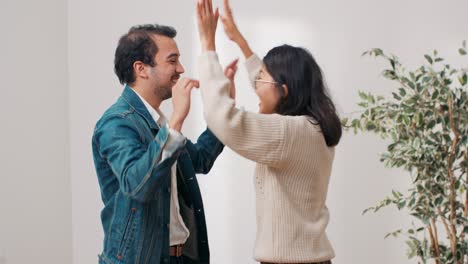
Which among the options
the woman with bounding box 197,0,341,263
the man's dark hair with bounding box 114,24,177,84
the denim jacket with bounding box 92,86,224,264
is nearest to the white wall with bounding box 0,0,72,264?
the man's dark hair with bounding box 114,24,177,84

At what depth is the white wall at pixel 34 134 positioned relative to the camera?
408 centimetres

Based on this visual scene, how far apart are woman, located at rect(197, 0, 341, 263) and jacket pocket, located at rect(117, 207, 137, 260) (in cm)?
37

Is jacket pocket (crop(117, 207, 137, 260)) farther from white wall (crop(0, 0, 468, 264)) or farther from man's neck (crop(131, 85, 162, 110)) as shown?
white wall (crop(0, 0, 468, 264))

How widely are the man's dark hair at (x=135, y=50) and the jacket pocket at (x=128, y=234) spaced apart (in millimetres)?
500

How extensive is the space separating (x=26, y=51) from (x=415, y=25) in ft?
7.41

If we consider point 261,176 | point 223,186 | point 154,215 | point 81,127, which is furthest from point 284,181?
point 81,127

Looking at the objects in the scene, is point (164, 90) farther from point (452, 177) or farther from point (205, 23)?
point (452, 177)

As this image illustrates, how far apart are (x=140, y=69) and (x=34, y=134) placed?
205 centimetres

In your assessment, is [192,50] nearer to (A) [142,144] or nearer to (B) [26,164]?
(B) [26,164]

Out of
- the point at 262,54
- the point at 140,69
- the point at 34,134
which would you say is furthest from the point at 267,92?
the point at 34,134

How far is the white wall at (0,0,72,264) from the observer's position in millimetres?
4078

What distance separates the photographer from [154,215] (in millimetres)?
2143

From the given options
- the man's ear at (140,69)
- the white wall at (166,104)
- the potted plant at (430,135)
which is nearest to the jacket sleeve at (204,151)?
the man's ear at (140,69)

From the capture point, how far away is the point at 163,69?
2359 millimetres
